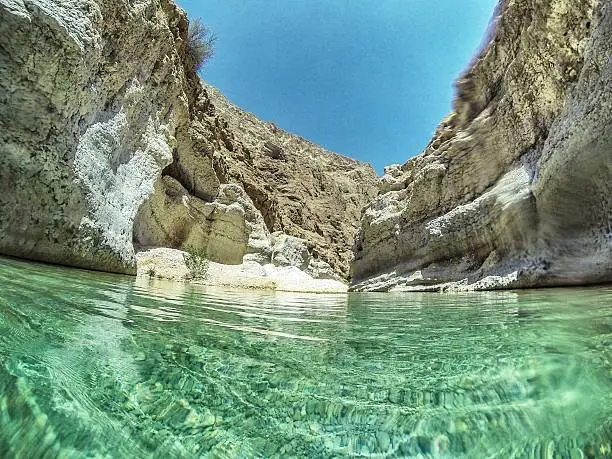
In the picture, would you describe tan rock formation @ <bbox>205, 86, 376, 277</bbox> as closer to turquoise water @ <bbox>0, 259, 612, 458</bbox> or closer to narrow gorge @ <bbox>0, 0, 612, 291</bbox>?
narrow gorge @ <bbox>0, 0, 612, 291</bbox>

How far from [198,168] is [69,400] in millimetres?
16730

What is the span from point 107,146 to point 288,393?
28.8 feet

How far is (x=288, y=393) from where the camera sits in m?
1.49

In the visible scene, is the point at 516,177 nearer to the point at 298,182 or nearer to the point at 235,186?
the point at 235,186

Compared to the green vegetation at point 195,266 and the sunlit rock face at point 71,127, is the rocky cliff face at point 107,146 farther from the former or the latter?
the green vegetation at point 195,266

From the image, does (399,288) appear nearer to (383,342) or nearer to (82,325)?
(383,342)

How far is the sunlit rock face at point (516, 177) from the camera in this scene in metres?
7.16

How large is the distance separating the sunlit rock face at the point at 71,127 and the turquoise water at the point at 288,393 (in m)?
5.22

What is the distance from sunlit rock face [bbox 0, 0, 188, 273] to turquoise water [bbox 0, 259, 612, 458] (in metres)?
5.22

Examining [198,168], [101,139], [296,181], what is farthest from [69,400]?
[296,181]

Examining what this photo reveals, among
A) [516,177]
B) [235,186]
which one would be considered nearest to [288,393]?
[516,177]

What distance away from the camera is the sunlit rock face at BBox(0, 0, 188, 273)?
6176mm

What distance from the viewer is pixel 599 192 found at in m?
7.22

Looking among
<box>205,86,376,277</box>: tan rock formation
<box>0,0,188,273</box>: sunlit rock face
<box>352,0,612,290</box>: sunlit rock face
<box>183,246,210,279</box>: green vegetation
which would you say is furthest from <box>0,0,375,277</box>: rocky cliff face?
<box>352,0,612,290</box>: sunlit rock face
